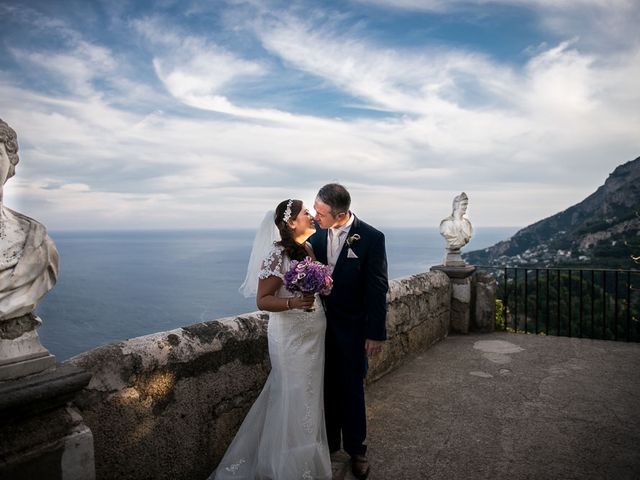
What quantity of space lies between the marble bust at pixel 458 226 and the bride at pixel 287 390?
4416 millimetres

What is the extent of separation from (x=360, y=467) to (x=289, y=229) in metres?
1.63

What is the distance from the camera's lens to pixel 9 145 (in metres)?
1.62

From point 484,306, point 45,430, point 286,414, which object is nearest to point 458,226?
point 484,306

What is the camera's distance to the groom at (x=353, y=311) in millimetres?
2938

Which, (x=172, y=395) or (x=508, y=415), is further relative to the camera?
(x=508, y=415)

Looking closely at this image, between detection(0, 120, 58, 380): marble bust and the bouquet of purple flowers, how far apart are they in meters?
1.17

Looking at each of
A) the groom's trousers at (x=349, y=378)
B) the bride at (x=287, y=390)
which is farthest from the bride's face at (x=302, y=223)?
the groom's trousers at (x=349, y=378)

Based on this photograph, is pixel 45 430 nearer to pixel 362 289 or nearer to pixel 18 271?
pixel 18 271

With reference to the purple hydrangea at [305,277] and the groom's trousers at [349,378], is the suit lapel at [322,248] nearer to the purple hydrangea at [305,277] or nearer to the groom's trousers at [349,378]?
the groom's trousers at [349,378]

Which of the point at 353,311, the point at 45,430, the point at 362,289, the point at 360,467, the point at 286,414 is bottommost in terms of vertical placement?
the point at 360,467

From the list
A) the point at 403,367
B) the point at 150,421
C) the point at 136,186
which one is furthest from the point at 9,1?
the point at 136,186

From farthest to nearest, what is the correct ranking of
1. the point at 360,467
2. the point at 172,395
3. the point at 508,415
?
the point at 508,415 → the point at 360,467 → the point at 172,395

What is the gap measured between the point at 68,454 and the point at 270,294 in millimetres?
1249

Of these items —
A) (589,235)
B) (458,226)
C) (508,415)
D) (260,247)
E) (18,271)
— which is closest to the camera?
(18,271)
